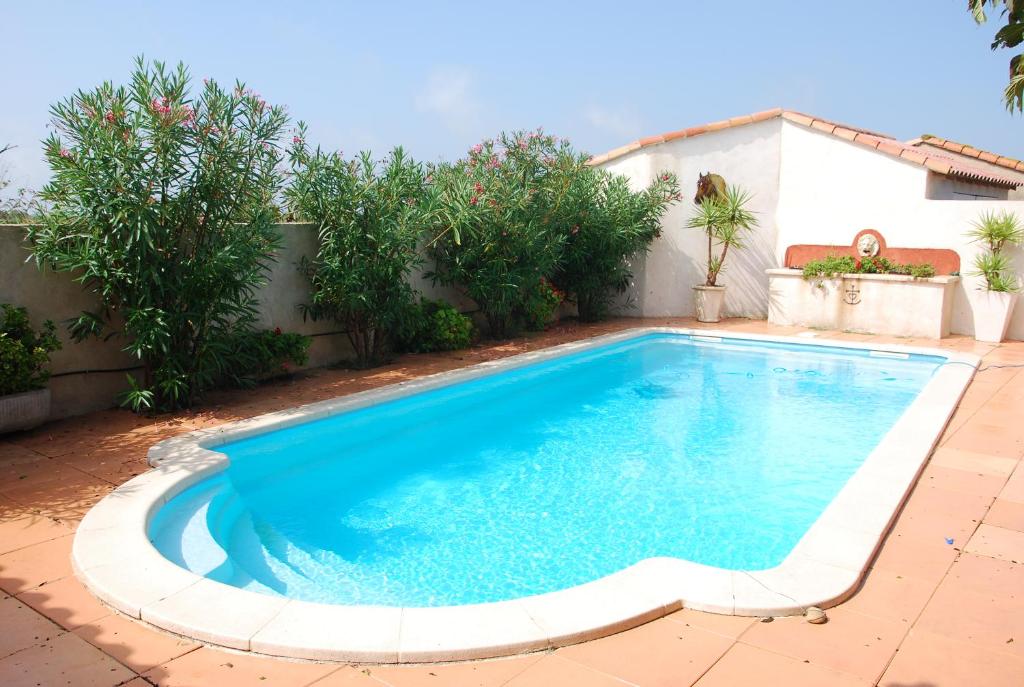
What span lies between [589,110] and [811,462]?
51.3ft

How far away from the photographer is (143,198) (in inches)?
234

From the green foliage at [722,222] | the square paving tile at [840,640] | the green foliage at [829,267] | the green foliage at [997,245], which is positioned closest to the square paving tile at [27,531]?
the square paving tile at [840,640]

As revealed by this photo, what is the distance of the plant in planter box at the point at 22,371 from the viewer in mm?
5448

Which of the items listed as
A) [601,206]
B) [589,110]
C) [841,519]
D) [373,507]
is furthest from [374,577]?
[589,110]

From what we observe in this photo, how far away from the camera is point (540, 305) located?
36.6 ft

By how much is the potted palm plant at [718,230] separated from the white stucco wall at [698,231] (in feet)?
0.64

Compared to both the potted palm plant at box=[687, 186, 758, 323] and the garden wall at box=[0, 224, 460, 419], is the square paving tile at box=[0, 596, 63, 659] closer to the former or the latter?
the garden wall at box=[0, 224, 460, 419]

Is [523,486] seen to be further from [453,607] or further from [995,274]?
[995,274]

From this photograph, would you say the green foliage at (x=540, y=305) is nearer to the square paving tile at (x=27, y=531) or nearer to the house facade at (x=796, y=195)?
the house facade at (x=796, y=195)

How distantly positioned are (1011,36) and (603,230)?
7880 millimetres

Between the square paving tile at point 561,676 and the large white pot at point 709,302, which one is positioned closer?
the square paving tile at point 561,676

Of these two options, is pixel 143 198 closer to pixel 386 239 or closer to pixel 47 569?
pixel 386 239

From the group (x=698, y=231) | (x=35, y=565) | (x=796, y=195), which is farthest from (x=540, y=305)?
(x=35, y=565)

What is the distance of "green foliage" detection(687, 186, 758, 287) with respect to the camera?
12.3m
